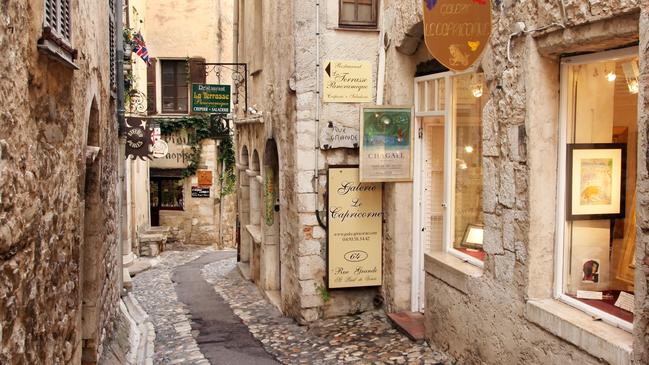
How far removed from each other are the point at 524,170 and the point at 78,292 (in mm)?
3469

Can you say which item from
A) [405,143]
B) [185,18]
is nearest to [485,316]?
[405,143]

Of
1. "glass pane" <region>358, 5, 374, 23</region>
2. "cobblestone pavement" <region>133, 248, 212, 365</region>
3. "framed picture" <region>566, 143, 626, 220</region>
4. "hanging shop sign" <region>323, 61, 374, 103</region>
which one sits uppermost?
"glass pane" <region>358, 5, 374, 23</region>

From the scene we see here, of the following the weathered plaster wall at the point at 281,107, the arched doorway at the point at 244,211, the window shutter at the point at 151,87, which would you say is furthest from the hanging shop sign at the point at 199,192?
the weathered plaster wall at the point at 281,107

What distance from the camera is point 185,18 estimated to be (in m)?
20.2

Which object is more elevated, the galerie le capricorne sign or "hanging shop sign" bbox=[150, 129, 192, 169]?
the galerie le capricorne sign

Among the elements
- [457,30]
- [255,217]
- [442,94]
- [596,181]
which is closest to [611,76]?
[596,181]

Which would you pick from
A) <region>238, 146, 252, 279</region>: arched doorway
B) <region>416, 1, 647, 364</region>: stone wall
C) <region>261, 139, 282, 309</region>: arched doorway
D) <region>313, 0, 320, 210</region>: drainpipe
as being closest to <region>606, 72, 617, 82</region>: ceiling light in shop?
<region>416, 1, 647, 364</region>: stone wall

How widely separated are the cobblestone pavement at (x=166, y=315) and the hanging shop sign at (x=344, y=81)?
3.58m

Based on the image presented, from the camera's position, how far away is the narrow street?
7.32 m

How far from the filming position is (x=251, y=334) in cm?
862

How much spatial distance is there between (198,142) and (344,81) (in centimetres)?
1207

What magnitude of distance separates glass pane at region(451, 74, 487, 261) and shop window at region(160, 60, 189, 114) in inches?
561

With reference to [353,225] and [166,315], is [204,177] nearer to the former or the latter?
[166,315]

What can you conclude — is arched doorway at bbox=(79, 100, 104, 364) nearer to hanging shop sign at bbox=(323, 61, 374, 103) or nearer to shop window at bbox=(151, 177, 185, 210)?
hanging shop sign at bbox=(323, 61, 374, 103)
